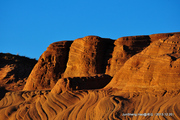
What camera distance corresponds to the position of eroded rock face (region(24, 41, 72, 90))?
24953 millimetres

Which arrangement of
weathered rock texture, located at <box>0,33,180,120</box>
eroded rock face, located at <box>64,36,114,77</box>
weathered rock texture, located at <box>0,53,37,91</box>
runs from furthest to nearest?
1. weathered rock texture, located at <box>0,53,37,91</box>
2. eroded rock face, located at <box>64,36,114,77</box>
3. weathered rock texture, located at <box>0,33,180,120</box>

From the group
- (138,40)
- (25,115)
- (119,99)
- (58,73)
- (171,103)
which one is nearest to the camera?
(171,103)

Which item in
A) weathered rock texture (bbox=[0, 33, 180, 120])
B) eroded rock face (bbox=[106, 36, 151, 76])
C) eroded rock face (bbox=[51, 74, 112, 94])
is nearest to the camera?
weathered rock texture (bbox=[0, 33, 180, 120])

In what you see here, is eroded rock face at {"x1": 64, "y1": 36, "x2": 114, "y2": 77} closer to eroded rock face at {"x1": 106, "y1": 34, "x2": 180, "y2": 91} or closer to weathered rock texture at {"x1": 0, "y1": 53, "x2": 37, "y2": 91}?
weathered rock texture at {"x1": 0, "y1": 53, "x2": 37, "y2": 91}

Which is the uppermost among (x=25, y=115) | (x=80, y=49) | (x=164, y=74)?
(x=80, y=49)

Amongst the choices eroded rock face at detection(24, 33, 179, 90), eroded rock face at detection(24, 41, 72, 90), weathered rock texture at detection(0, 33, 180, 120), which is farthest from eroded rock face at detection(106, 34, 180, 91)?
eroded rock face at detection(24, 41, 72, 90)

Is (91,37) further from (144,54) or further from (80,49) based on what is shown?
(144,54)

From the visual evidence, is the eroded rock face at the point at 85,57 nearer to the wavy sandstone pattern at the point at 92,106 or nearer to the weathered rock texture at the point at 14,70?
the weathered rock texture at the point at 14,70

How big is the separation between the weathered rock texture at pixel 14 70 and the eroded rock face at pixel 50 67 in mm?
4574

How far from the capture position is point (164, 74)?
41.1ft

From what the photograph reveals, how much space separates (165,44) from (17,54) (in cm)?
3022

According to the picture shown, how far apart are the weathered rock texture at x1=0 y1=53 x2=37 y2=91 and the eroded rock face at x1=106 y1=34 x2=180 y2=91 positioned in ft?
54.8

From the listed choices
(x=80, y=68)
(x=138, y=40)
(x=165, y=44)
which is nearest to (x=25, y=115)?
(x=165, y=44)

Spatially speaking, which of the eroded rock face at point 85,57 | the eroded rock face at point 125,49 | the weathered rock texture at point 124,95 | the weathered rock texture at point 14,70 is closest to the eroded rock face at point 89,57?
the eroded rock face at point 85,57
